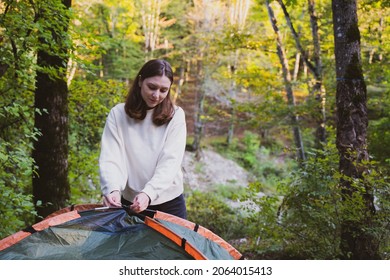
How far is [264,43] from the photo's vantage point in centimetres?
855

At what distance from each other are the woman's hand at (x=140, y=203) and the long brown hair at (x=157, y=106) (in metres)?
0.45

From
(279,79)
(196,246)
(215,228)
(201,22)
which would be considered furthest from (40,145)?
(201,22)

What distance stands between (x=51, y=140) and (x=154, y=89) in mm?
2193

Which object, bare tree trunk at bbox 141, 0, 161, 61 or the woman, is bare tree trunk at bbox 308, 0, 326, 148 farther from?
bare tree trunk at bbox 141, 0, 161, 61

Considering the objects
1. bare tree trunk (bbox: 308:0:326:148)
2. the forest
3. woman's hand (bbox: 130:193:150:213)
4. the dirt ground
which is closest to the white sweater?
woman's hand (bbox: 130:193:150:213)

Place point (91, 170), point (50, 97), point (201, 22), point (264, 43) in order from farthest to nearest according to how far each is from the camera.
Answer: point (201, 22), point (264, 43), point (91, 170), point (50, 97)

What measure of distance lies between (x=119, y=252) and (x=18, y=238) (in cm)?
52

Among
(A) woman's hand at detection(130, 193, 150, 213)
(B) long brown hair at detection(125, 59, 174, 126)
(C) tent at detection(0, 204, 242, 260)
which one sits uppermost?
(B) long brown hair at detection(125, 59, 174, 126)

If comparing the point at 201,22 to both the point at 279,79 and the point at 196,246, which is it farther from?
the point at 196,246

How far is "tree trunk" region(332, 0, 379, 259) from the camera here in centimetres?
376

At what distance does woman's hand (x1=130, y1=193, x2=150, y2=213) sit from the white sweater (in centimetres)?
11

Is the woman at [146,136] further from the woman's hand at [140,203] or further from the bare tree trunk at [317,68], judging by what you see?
the bare tree trunk at [317,68]

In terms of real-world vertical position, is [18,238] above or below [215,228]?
above

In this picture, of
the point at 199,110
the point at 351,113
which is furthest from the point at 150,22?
the point at 351,113
